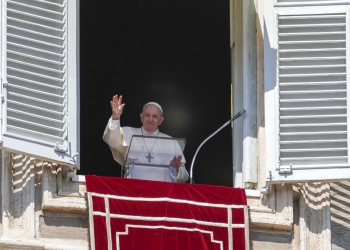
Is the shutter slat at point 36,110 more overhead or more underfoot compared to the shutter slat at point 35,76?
more underfoot

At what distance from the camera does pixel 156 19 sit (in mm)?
15227

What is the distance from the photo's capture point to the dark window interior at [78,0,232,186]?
1514 cm

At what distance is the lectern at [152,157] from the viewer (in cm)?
1210

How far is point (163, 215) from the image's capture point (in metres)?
11.4

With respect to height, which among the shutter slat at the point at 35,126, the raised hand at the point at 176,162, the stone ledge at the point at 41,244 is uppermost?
the shutter slat at the point at 35,126

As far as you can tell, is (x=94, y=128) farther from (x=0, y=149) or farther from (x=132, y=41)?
(x=0, y=149)

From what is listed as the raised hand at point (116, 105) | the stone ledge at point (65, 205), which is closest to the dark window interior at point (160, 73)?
the raised hand at point (116, 105)

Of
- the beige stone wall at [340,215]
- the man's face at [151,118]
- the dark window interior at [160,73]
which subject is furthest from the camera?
the dark window interior at [160,73]

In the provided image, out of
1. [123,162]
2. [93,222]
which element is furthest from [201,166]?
[93,222]

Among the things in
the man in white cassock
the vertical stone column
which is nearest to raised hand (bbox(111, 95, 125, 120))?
the man in white cassock

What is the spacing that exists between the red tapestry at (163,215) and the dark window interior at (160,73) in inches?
137

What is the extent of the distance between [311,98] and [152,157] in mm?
1183

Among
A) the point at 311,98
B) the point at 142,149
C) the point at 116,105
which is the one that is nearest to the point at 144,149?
the point at 142,149

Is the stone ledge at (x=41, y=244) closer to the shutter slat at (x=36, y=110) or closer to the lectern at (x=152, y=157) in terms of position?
the shutter slat at (x=36, y=110)
